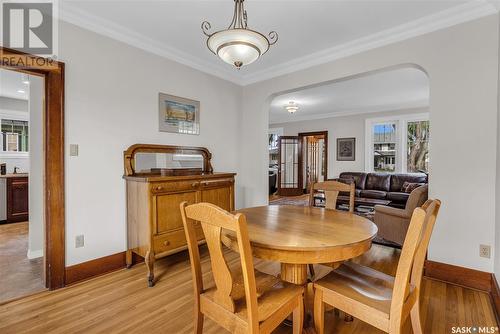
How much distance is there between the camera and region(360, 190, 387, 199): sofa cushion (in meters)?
5.23

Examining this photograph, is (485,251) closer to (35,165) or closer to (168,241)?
(168,241)

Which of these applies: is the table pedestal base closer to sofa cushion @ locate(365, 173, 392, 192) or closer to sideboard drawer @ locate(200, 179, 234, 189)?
sideboard drawer @ locate(200, 179, 234, 189)

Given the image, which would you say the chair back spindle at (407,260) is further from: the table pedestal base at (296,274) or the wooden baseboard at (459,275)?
the wooden baseboard at (459,275)

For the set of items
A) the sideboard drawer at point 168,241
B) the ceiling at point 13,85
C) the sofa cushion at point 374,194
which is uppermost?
the ceiling at point 13,85

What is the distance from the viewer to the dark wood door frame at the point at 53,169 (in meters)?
2.19

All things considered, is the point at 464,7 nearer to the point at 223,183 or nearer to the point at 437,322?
the point at 437,322

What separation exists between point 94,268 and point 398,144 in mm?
6530

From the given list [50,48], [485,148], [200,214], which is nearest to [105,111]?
[50,48]

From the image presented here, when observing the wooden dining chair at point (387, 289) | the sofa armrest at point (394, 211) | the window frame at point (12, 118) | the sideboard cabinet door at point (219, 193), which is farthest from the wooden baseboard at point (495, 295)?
the window frame at point (12, 118)

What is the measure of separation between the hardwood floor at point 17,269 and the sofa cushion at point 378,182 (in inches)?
228

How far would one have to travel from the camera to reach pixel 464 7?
2.18 metres

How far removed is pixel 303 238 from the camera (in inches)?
53.6

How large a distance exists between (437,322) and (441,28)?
2.53 m

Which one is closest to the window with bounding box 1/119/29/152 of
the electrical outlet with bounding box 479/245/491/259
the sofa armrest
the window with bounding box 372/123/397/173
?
the sofa armrest
